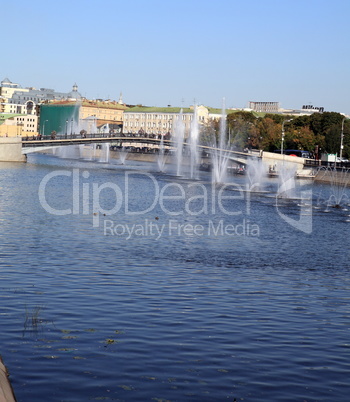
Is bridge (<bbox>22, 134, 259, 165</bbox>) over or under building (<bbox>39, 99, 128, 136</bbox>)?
under

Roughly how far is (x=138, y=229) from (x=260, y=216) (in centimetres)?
974

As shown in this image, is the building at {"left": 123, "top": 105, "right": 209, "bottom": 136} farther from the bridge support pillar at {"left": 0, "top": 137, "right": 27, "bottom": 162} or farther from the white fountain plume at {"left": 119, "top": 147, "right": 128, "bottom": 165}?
the bridge support pillar at {"left": 0, "top": 137, "right": 27, "bottom": 162}

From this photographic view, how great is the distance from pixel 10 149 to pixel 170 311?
203 ft

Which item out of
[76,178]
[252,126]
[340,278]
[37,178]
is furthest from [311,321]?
[252,126]

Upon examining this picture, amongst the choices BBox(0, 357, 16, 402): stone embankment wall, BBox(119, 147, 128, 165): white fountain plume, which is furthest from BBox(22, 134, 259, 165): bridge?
BBox(0, 357, 16, 402): stone embankment wall

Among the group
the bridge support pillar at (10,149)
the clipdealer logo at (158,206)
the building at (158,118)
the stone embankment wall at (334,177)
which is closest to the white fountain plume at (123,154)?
the building at (158,118)

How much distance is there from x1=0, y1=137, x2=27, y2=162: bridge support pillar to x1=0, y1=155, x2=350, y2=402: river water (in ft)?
147

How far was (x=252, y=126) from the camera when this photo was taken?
115250mm

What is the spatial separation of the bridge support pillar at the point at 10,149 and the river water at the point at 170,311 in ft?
147

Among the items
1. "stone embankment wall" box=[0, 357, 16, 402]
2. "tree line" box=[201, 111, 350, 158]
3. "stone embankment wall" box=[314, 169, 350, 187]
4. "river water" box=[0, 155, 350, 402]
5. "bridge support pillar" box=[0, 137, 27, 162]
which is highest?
"tree line" box=[201, 111, 350, 158]

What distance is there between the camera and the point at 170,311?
13398 mm

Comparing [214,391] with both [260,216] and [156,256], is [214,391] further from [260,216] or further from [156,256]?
[260,216]

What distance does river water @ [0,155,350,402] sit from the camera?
977 centimetres

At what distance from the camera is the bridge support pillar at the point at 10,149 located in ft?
237
